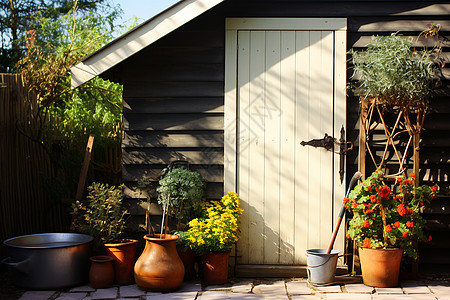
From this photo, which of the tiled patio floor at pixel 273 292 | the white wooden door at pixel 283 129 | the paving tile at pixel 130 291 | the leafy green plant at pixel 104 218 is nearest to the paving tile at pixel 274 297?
the tiled patio floor at pixel 273 292

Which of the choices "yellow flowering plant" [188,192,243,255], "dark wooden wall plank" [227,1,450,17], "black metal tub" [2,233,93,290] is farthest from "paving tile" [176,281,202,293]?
"dark wooden wall plank" [227,1,450,17]

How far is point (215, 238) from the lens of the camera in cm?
480

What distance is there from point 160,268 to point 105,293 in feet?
1.76

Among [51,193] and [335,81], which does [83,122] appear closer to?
[51,193]

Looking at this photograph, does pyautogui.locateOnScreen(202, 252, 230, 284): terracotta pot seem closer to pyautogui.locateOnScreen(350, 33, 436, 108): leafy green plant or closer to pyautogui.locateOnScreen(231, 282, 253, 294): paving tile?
pyautogui.locateOnScreen(231, 282, 253, 294): paving tile

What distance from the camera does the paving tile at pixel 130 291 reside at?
4570 mm

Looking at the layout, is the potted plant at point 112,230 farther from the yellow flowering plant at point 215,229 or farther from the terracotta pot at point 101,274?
the yellow flowering plant at point 215,229

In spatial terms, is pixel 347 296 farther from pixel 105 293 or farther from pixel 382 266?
pixel 105 293

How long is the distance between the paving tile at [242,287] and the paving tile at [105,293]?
42.3 inches

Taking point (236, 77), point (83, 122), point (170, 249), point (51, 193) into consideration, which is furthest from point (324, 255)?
point (83, 122)

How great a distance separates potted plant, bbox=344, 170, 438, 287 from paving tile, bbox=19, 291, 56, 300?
2.81 meters

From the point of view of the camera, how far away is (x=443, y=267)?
17.4 feet

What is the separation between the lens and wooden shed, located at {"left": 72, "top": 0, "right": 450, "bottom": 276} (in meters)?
5.21

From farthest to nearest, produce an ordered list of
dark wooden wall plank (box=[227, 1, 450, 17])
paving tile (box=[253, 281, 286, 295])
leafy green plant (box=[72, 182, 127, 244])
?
dark wooden wall plank (box=[227, 1, 450, 17]) < leafy green plant (box=[72, 182, 127, 244]) < paving tile (box=[253, 281, 286, 295])
